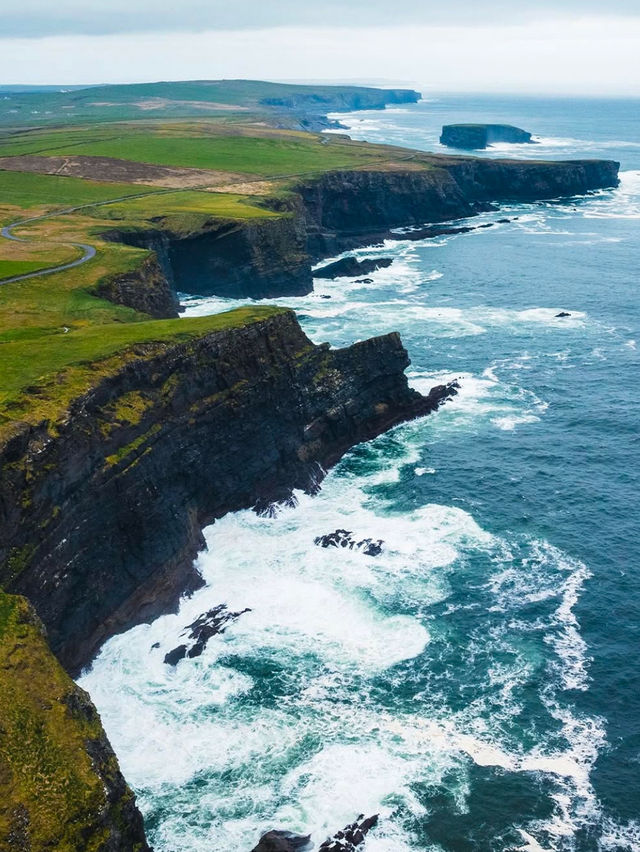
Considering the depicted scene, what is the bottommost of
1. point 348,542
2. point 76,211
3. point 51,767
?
point 348,542

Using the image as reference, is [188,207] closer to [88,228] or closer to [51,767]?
[88,228]

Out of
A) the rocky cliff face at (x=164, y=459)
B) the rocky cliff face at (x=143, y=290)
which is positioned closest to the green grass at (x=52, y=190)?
the rocky cliff face at (x=143, y=290)

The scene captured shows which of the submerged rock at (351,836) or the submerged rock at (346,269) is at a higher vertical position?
the submerged rock at (346,269)

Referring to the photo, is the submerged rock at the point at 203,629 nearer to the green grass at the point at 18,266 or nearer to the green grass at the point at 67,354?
the green grass at the point at 67,354

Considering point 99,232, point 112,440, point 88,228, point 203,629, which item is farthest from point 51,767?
point 88,228

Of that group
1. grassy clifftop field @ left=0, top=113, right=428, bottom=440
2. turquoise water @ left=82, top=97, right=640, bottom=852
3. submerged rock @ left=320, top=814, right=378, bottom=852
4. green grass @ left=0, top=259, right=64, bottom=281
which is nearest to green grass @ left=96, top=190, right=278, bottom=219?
grassy clifftop field @ left=0, top=113, right=428, bottom=440
